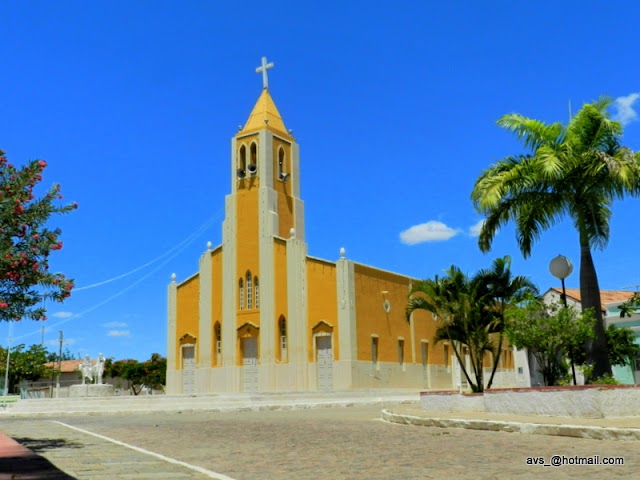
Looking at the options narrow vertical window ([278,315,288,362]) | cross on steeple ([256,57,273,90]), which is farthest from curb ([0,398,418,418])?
cross on steeple ([256,57,273,90])

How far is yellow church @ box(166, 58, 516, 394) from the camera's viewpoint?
112 feet

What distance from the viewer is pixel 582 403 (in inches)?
539

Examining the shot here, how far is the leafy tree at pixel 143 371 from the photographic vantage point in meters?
58.8

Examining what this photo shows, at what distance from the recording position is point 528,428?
1279 centimetres

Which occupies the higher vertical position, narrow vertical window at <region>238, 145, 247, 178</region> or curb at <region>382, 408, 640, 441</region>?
narrow vertical window at <region>238, 145, 247, 178</region>

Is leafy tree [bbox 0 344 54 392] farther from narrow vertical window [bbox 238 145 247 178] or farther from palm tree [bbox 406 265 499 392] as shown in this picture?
palm tree [bbox 406 265 499 392]

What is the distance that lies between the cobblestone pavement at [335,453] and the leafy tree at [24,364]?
51140 millimetres

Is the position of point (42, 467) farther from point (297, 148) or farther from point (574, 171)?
point (297, 148)

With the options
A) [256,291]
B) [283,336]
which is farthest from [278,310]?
[256,291]

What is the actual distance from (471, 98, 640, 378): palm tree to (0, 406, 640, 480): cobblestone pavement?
5.72 meters

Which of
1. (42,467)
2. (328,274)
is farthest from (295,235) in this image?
(42,467)

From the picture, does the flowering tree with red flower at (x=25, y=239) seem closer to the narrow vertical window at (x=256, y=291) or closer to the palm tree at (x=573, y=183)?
the palm tree at (x=573, y=183)

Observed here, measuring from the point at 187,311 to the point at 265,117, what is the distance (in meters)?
12.2

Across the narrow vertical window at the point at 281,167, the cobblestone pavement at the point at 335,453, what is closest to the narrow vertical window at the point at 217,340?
the narrow vertical window at the point at 281,167
